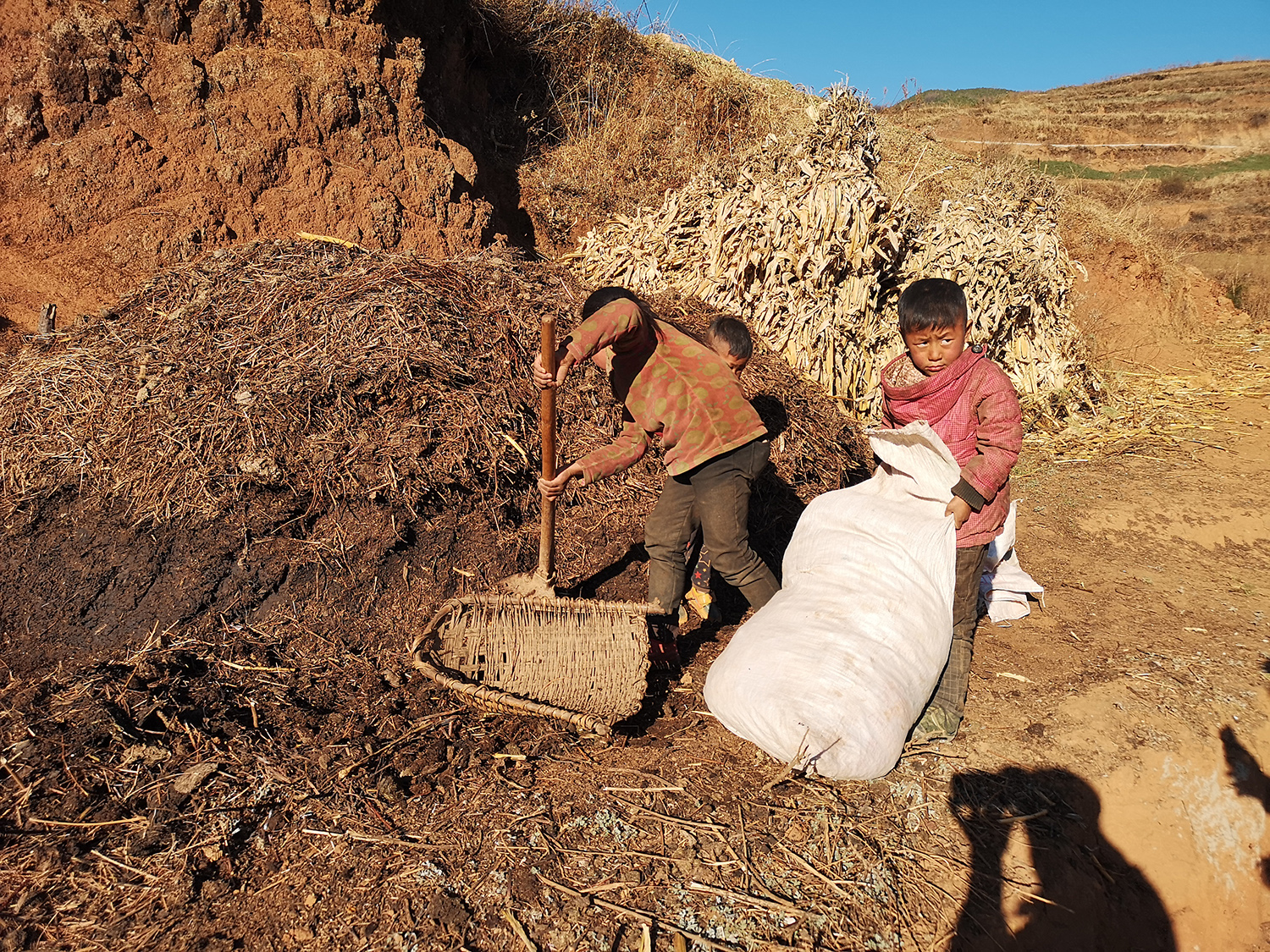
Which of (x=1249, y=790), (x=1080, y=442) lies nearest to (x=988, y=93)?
(x=1080, y=442)

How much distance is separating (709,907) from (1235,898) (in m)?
2.06

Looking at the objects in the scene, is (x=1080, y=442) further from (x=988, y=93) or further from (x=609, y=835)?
(x=988, y=93)

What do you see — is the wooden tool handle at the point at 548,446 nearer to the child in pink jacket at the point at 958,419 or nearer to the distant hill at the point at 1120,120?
the child in pink jacket at the point at 958,419

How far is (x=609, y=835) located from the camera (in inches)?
88.3

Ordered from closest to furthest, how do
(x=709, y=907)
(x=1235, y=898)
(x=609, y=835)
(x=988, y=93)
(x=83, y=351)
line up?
(x=709, y=907), (x=609, y=835), (x=1235, y=898), (x=83, y=351), (x=988, y=93)

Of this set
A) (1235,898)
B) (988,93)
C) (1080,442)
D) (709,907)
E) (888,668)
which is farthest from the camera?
(988,93)

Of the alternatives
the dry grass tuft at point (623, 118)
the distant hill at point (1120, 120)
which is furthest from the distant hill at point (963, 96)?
the dry grass tuft at point (623, 118)

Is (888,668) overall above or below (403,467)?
below

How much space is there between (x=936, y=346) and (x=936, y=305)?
15cm

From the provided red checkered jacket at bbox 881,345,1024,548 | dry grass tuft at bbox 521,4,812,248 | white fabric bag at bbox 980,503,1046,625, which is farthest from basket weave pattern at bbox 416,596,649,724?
dry grass tuft at bbox 521,4,812,248

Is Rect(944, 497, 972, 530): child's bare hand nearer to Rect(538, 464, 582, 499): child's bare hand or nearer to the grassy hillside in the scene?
Result: Rect(538, 464, 582, 499): child's bare hand

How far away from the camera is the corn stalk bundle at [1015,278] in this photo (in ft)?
17.7

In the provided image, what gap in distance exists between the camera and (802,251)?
15.3ft

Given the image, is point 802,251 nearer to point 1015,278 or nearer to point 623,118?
point 1015,278
